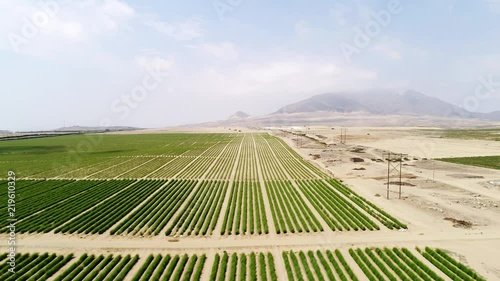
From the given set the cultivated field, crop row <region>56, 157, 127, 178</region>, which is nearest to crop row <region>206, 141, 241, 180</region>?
the cultivated field

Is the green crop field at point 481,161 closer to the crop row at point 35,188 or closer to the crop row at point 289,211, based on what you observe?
the crop row at point 289,211

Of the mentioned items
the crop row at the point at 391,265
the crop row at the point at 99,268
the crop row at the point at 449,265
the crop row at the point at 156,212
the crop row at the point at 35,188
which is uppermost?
the crop row at the point at 35,188

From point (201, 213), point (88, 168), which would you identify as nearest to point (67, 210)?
point (201, 213)

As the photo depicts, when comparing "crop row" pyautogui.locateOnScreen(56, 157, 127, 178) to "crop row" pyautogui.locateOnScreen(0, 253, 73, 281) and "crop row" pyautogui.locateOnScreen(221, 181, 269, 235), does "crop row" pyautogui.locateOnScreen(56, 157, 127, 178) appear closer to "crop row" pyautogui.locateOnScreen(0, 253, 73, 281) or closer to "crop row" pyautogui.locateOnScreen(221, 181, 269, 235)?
"crop row" pyautogui.locateOnScreen(221, 181, 269, 235)

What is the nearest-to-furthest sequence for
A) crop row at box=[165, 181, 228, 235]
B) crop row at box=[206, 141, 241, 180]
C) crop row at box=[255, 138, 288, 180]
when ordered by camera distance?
Answer: crop row at box=[165, 181, 228, 235] → crop row at box=[255, 138, 288, 180] → crop row at box=[206, 141, 241, 180]

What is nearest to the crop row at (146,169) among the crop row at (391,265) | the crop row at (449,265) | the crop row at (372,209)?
the crop row at (372,209)

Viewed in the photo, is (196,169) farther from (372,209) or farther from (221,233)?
(372,209)

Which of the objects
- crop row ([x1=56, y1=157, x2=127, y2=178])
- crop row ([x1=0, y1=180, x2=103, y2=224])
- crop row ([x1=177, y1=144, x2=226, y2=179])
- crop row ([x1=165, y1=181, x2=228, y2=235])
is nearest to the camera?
crop row ([x1=165, y1=181, x2=228, y2=235])
